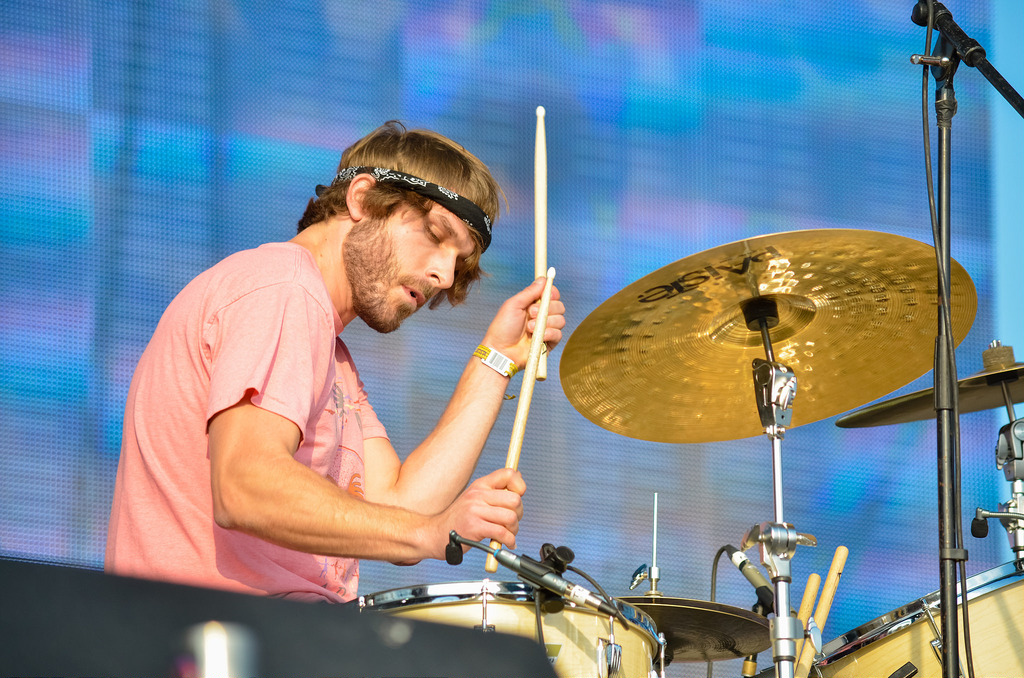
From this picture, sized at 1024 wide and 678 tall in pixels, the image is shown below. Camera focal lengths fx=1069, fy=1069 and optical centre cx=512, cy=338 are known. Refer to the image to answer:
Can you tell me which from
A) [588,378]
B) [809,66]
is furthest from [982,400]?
[809,66]

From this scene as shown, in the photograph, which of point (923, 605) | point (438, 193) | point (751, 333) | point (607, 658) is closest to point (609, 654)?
point (607, 658)

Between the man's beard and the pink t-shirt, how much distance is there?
23 centimetres

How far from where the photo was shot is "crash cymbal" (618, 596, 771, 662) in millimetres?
1877

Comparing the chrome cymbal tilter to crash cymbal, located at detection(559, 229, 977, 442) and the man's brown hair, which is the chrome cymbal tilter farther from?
the man's brown hair

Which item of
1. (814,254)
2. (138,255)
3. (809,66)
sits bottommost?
(814,254)

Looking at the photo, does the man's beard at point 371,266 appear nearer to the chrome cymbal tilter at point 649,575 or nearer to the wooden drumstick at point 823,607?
the chrome cymbal tilter at point 649,575

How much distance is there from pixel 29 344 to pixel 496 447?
3.90 feet

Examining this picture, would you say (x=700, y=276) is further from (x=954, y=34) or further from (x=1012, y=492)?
(x=1012, y=492)

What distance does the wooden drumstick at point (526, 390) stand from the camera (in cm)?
138

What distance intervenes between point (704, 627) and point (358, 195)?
104 centimetres

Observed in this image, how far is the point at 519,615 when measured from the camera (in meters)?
1.53

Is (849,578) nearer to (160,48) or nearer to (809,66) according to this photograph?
(809,66)

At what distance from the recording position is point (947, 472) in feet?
4.90

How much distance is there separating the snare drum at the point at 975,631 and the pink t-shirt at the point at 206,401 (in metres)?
0.91
